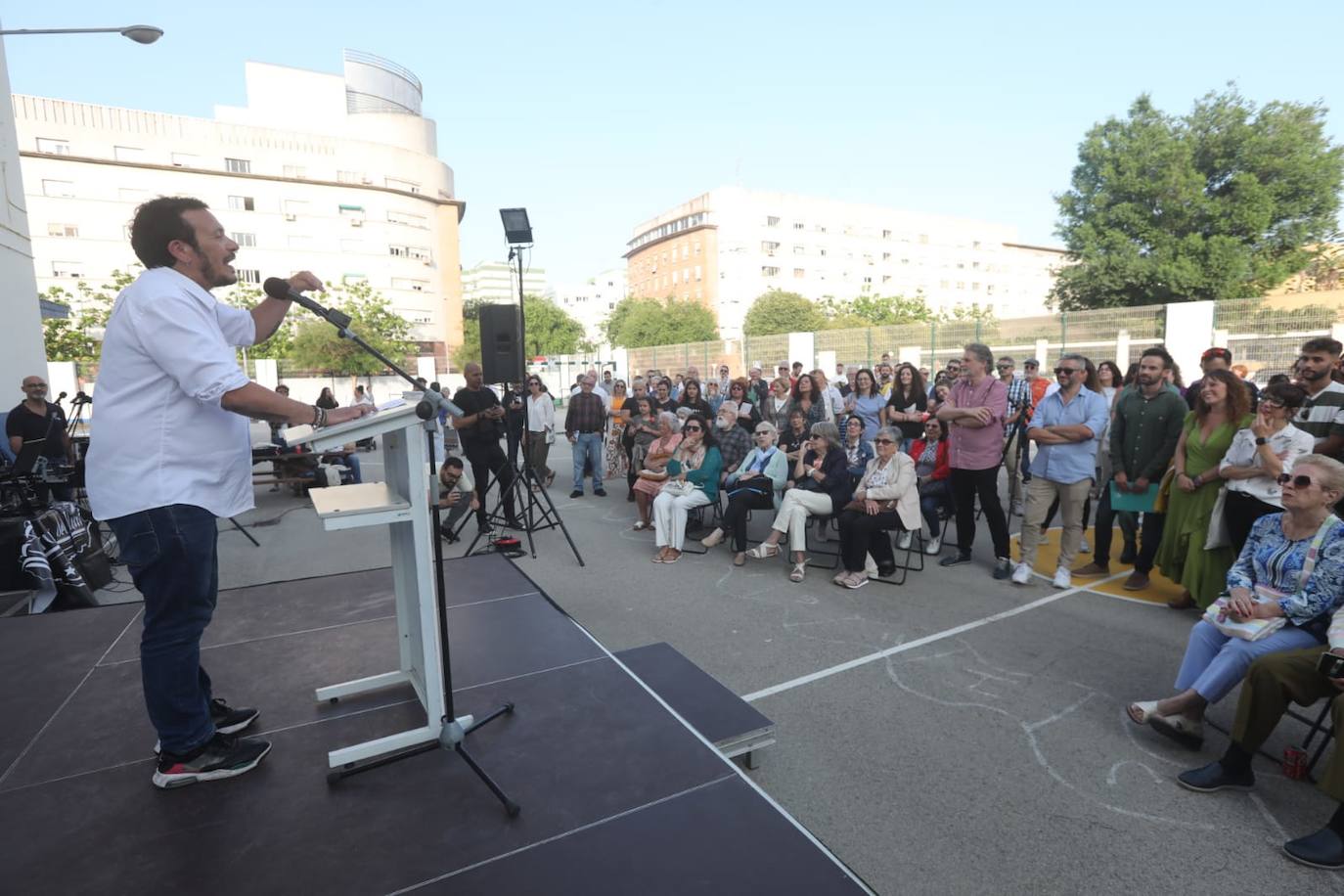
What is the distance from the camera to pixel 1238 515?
4.04 metres

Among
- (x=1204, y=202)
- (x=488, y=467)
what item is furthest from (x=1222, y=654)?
(x=1204, y=202)

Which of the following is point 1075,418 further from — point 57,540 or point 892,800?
point 57,540

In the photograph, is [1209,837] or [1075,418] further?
[1075,418]

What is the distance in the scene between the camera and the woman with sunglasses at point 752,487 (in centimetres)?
596

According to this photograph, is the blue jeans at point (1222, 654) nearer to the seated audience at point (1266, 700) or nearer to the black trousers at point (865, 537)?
the seated audience at point (1266, 700)

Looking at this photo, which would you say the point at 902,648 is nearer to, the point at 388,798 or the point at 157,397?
the point at 388,798

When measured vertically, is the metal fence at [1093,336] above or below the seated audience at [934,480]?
above

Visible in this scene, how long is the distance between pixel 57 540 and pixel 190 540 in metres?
4.18

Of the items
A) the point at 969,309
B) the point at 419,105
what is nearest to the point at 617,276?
the point at 419,105

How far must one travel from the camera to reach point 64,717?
8.59ft

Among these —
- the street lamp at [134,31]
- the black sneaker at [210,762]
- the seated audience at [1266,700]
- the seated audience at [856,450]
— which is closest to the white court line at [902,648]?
the seated audience at [1266,700]

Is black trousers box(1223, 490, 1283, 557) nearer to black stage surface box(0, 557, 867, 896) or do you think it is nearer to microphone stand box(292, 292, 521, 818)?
black stage surface box(0, 557, 867, 896)

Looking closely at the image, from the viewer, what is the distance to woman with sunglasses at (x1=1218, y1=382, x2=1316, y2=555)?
12.7 feet

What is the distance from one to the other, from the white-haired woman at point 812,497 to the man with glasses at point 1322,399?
2.96 metres
